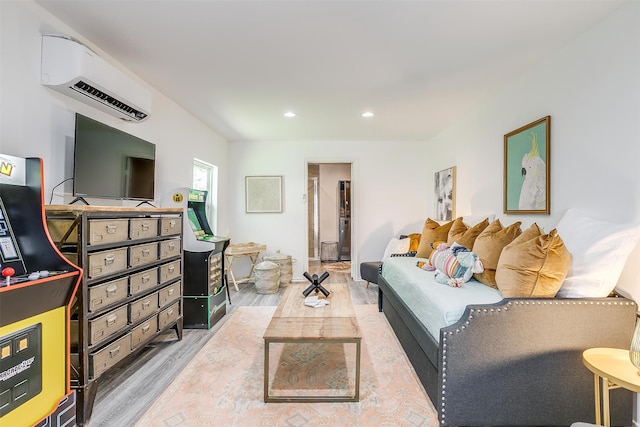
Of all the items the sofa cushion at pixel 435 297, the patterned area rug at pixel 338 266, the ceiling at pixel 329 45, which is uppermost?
the ceiling at pixel 329 45

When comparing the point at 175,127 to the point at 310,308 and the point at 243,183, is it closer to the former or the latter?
the point at 243,183

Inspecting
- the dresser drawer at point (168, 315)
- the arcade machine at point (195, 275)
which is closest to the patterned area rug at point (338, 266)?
the arcade machine at point (195, 275)

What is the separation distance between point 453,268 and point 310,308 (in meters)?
1.18

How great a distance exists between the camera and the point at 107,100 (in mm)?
2244

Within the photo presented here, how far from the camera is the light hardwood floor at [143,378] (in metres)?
1.83

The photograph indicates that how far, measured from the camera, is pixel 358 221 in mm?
5371

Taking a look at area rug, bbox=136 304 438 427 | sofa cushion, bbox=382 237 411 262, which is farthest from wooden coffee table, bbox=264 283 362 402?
sofa cushion, bbox=382 237 411 262

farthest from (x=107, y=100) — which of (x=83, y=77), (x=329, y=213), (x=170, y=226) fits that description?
(x=329, y=213)

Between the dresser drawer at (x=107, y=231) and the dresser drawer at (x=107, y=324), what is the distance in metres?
0.46

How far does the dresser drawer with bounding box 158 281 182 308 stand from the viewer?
2568mm

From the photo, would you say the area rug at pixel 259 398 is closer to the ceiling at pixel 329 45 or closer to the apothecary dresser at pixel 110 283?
the apothecary dresser at pixel 110 283

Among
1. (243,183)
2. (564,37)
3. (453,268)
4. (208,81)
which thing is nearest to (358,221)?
(243,183)

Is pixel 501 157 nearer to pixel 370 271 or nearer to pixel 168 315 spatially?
pixel 370 271

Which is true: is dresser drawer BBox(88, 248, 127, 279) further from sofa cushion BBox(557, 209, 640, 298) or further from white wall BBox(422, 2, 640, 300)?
white wall BBox(422, 2, 640, 300)
